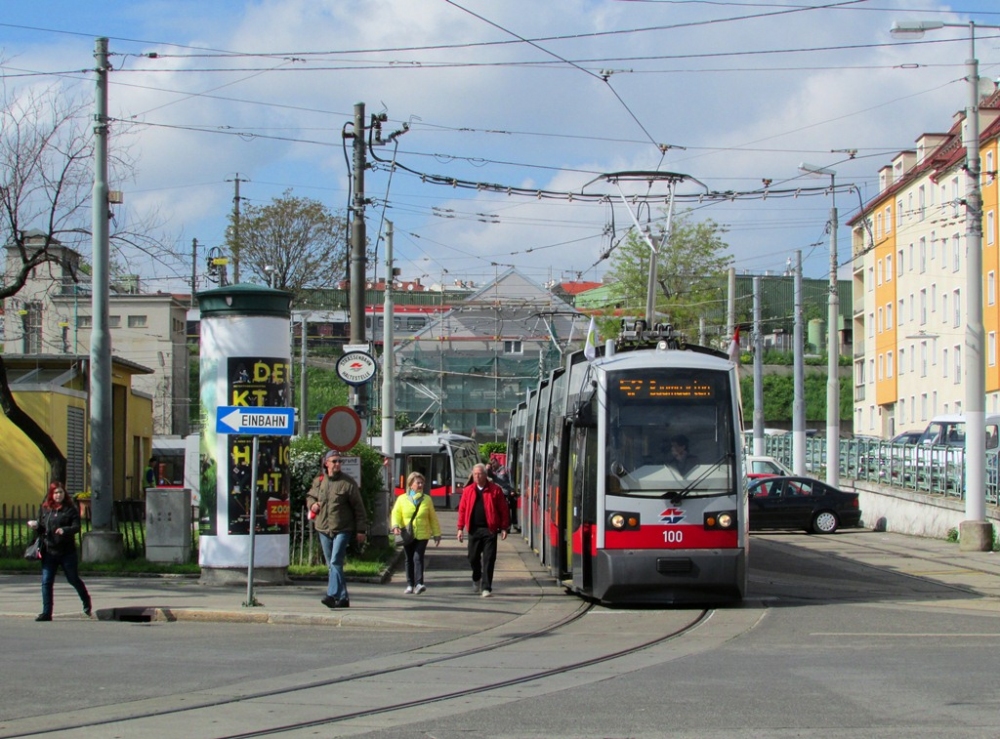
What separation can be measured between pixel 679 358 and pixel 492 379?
164ft

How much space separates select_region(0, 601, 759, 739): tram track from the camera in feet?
28.3

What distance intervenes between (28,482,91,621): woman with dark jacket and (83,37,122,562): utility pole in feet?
14.7

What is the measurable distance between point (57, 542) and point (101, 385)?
17.7 feet

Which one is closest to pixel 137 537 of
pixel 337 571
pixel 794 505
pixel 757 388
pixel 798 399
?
pixel 337 571

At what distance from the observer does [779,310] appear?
9481cm

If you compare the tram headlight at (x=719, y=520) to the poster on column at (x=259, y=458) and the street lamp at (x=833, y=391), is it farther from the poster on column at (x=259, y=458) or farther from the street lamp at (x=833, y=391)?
the street lamp at (x=833, y=391)

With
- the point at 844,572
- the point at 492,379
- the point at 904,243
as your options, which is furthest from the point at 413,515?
the point at 904,243

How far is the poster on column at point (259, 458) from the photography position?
17953 millimetres

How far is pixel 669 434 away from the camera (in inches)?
639

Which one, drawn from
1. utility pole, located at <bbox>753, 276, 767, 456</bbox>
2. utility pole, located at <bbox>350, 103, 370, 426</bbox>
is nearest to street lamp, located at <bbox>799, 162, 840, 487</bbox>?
utility pole, located at <bbox>753, 276, 767, 456</bbox>

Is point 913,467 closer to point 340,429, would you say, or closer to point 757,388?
point 757,388

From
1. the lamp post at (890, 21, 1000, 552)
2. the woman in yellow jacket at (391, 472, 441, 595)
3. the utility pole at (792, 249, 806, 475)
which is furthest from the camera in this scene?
the utility pole at (792, 249, 806, 475)

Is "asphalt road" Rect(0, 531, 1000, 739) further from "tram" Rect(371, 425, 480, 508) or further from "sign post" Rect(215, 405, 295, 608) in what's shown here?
"tram" Rect(371, 425, 480, 508)

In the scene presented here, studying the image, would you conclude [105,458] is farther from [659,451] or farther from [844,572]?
[844,572]
